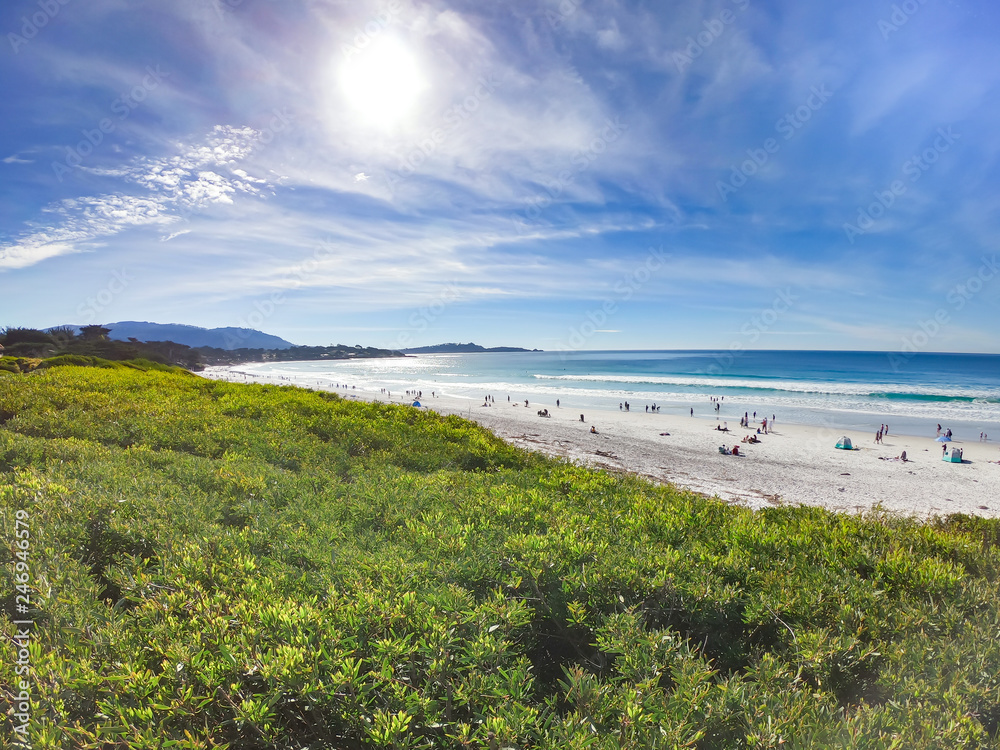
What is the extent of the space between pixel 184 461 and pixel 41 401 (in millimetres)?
6151

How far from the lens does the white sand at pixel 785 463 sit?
65.3ft

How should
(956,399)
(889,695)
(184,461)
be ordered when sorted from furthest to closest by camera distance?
(956,399), (184,461), (889,695)

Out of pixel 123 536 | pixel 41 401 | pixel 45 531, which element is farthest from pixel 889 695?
pixel 41 401

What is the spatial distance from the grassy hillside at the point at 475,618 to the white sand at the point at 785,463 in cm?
994

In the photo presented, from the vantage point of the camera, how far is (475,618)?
2.85 m

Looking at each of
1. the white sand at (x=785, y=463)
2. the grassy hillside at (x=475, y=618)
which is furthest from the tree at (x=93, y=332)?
the grassy hillside at (x=475, y=618)

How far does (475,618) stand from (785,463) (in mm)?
30126

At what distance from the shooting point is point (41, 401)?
9.36 metres

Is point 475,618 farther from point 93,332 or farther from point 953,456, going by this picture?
point 93,332

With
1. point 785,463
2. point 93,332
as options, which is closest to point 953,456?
point 785,463

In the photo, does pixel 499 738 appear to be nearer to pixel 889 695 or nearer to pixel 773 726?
pixel 773 726

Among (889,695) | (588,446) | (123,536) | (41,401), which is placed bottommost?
(588,446)

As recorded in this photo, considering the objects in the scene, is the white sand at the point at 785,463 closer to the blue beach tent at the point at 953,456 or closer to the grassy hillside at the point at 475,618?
the blue beach tent at the point at 953,456

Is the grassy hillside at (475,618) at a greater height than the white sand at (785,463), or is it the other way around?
the grassy hillside at (475,618)
